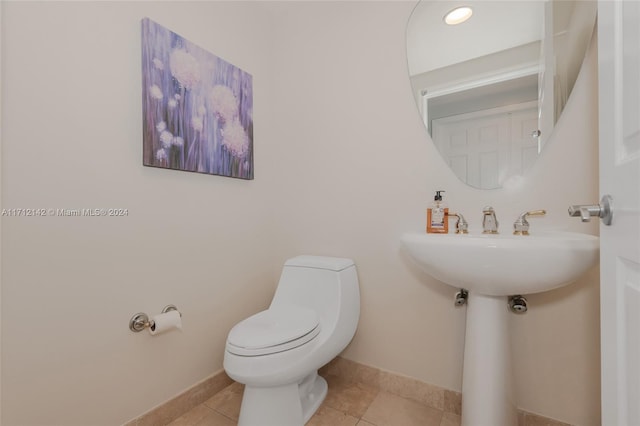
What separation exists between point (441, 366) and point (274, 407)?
2.39ft

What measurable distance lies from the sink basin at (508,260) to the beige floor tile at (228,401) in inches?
40.9

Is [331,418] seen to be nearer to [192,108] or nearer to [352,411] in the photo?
[352,411]

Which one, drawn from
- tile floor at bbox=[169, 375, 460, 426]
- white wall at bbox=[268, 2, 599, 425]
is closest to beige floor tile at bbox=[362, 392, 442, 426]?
tile floor at bbox=[169, 375, 460, 426]

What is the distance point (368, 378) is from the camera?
1428 mm

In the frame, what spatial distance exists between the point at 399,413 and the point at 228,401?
76cm

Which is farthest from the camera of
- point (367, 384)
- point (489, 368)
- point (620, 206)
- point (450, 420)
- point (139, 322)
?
point (367, 384)

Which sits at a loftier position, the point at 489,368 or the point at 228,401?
the point at 489,368

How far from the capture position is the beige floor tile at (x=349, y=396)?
1258 millimetres

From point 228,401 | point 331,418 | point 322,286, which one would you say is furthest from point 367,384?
point 228,401

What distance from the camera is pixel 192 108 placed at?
4.10ft

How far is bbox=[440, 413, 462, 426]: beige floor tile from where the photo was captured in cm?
116

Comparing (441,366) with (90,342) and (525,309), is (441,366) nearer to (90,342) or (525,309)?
(525,309)

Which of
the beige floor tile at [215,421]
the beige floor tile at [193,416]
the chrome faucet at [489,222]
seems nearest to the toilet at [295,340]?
the beige floor tile at [215,421]

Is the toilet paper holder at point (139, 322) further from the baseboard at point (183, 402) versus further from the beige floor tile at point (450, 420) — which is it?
the beige floor tile at point (450, 420)
